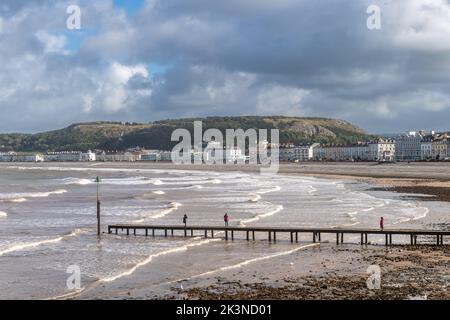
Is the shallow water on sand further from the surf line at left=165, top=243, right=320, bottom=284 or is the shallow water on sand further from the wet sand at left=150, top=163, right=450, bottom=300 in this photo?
the wet sand at left=150, top=163, right=450, bottom=300

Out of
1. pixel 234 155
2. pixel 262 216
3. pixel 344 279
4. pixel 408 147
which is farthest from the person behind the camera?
pixel 234 155

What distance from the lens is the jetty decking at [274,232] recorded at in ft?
69.3

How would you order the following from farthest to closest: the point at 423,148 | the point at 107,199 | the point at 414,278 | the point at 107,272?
the point at 423,148 → the point at 107,199 → the point at 107,272 → the point at 414,278

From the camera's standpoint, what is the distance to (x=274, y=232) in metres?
22.9

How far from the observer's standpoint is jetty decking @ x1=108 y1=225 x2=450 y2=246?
2111cm

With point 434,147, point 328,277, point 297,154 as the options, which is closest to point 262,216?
point 328,277

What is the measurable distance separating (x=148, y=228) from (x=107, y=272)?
25.7ft

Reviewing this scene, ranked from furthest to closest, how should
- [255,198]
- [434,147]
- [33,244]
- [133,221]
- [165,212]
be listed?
1. [434,147]
2. [255,198]
3. [165,212]
4. [133,221]
5. [33,244]

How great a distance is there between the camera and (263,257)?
758 inches

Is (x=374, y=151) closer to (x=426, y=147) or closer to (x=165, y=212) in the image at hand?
(x=426, y=147)

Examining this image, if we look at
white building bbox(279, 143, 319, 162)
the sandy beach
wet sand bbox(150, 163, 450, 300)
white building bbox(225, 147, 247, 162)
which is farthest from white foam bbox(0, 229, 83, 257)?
white building bbox(225, 147, 247, 162)

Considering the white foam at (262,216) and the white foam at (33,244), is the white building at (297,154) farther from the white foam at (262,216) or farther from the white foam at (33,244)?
the white foam at (33,244)
